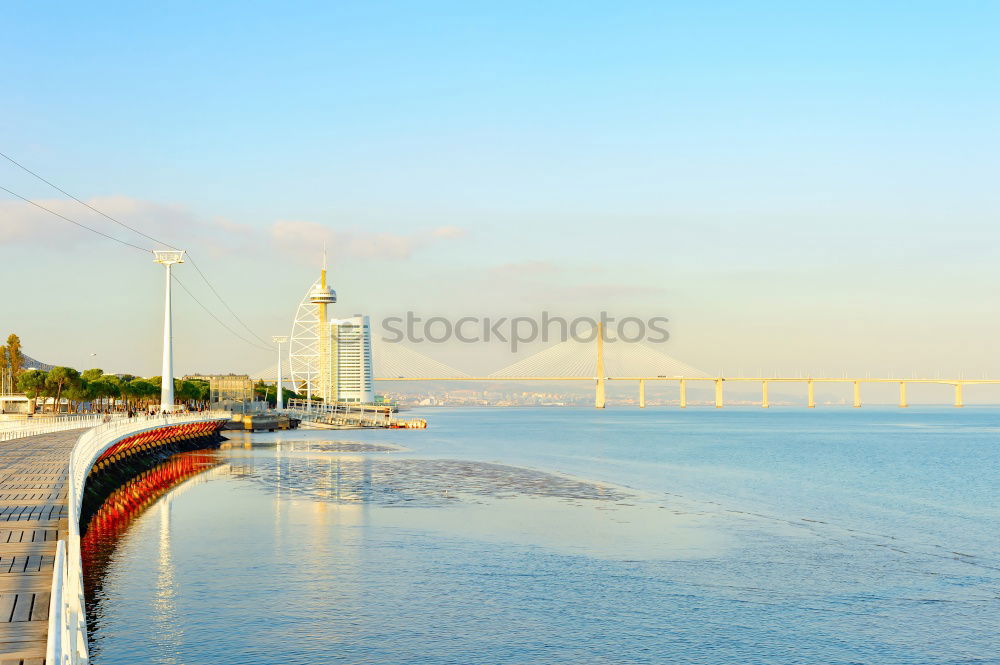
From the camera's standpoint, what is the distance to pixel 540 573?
26.0 metres

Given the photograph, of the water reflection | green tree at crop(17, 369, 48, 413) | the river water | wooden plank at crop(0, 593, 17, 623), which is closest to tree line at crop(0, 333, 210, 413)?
green tree at crop(17, 369, 48, 413)

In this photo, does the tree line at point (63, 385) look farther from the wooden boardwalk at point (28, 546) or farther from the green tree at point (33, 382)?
the wooden boardwalk at point (28, 546)

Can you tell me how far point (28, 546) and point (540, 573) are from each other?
13152 mm

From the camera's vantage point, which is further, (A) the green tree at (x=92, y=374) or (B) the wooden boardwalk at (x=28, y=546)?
(A) the green tree at (x=92, y=374)

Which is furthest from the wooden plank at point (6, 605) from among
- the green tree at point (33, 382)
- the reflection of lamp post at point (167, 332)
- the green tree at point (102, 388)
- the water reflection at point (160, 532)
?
the green tree at point (102, 388)

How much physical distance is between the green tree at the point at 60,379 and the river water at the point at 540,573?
81812 millimetres

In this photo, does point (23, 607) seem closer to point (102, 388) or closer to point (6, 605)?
point (6, 605)

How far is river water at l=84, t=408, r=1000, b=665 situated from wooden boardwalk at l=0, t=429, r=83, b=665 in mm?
2040

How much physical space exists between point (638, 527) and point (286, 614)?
17.7 m

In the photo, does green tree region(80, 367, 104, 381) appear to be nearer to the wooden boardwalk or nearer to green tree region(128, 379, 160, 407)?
green tree region(128, 379, 160, 407)

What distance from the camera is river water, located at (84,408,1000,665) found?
1880 cm

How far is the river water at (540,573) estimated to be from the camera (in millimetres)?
18797

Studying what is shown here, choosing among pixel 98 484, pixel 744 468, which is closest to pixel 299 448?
pixel 744 468

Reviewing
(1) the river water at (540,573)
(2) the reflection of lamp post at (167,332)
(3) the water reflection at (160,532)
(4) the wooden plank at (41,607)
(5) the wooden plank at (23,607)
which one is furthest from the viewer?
(2) the reflection of lamp post at (167,332)
